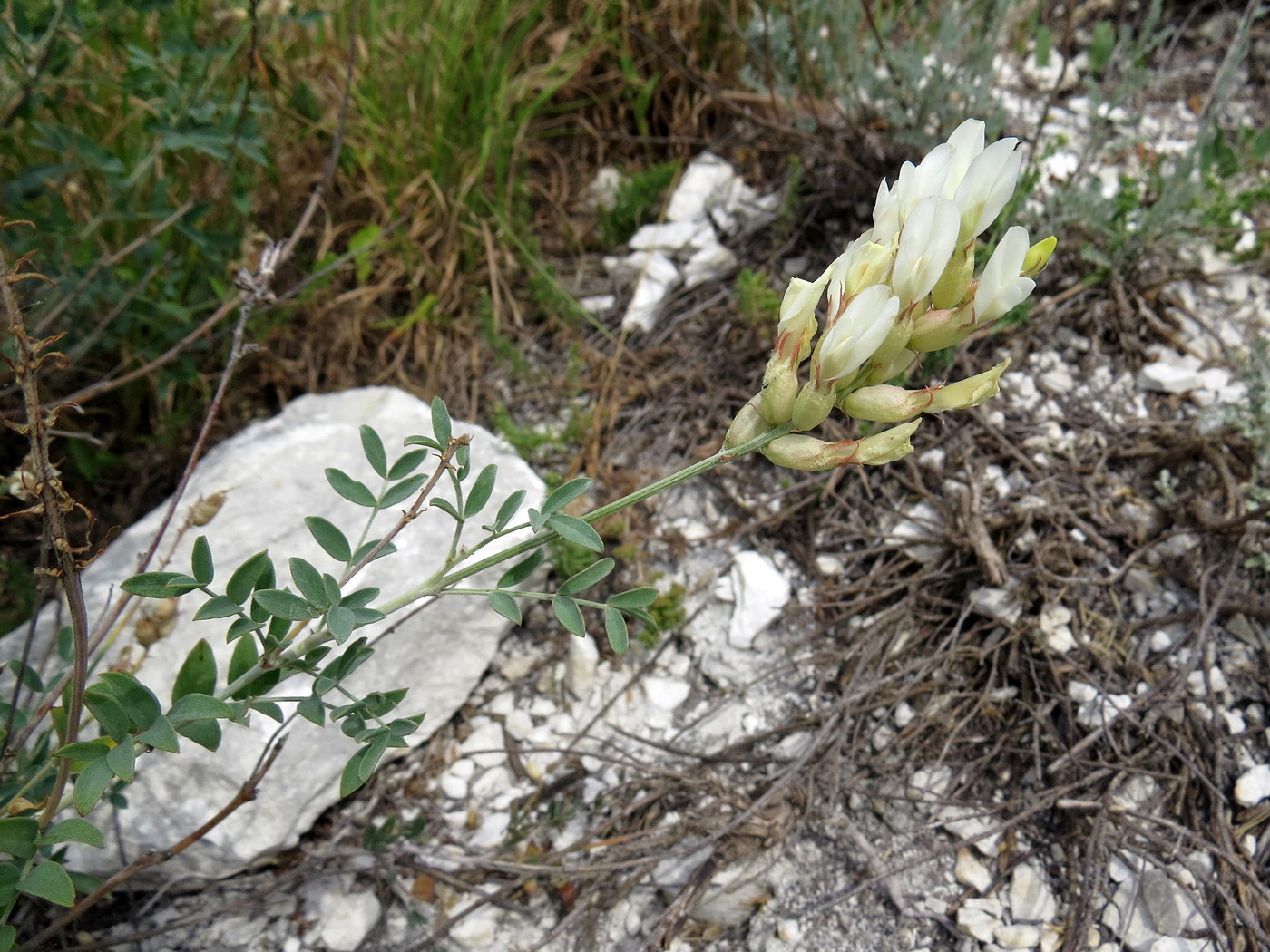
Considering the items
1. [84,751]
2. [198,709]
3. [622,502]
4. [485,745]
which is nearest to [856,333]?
[622,502]

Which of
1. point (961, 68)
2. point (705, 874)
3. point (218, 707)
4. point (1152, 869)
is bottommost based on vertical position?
point (1152, 869)

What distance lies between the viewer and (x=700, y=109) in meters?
3.24

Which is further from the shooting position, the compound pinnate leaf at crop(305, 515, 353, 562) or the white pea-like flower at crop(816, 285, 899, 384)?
the compound pinnate leaf at crop(305, 515, 353, 562)

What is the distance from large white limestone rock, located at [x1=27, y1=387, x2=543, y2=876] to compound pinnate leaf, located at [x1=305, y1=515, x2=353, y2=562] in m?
0.47

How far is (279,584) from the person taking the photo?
2.22 meters

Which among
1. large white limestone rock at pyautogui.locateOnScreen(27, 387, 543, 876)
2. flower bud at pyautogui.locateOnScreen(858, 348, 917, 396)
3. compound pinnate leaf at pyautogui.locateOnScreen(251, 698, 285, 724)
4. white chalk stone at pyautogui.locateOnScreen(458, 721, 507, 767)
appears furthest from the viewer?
white chalk stone at pyautogui.locateOnScreen(458, 721, 507, 767)

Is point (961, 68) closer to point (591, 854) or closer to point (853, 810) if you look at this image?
point (853, 810)

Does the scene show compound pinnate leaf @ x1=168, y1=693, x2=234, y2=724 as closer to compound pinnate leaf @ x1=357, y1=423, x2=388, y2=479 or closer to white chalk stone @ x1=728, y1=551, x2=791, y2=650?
compound pinnate leaf @ x1=357, y1=423, x2=388, y2=479

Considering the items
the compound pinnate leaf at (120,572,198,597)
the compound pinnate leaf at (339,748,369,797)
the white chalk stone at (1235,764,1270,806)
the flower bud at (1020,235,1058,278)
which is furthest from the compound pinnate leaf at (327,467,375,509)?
the white chalk stone at (1235,764,1270,806)

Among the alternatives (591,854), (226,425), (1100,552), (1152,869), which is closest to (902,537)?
(1100,552)

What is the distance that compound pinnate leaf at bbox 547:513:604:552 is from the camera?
46.8 inches

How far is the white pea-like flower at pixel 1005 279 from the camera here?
44.6 inches

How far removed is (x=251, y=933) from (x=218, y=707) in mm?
956

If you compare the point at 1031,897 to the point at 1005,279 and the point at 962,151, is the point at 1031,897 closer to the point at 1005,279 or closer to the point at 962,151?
the point at 1005,279
